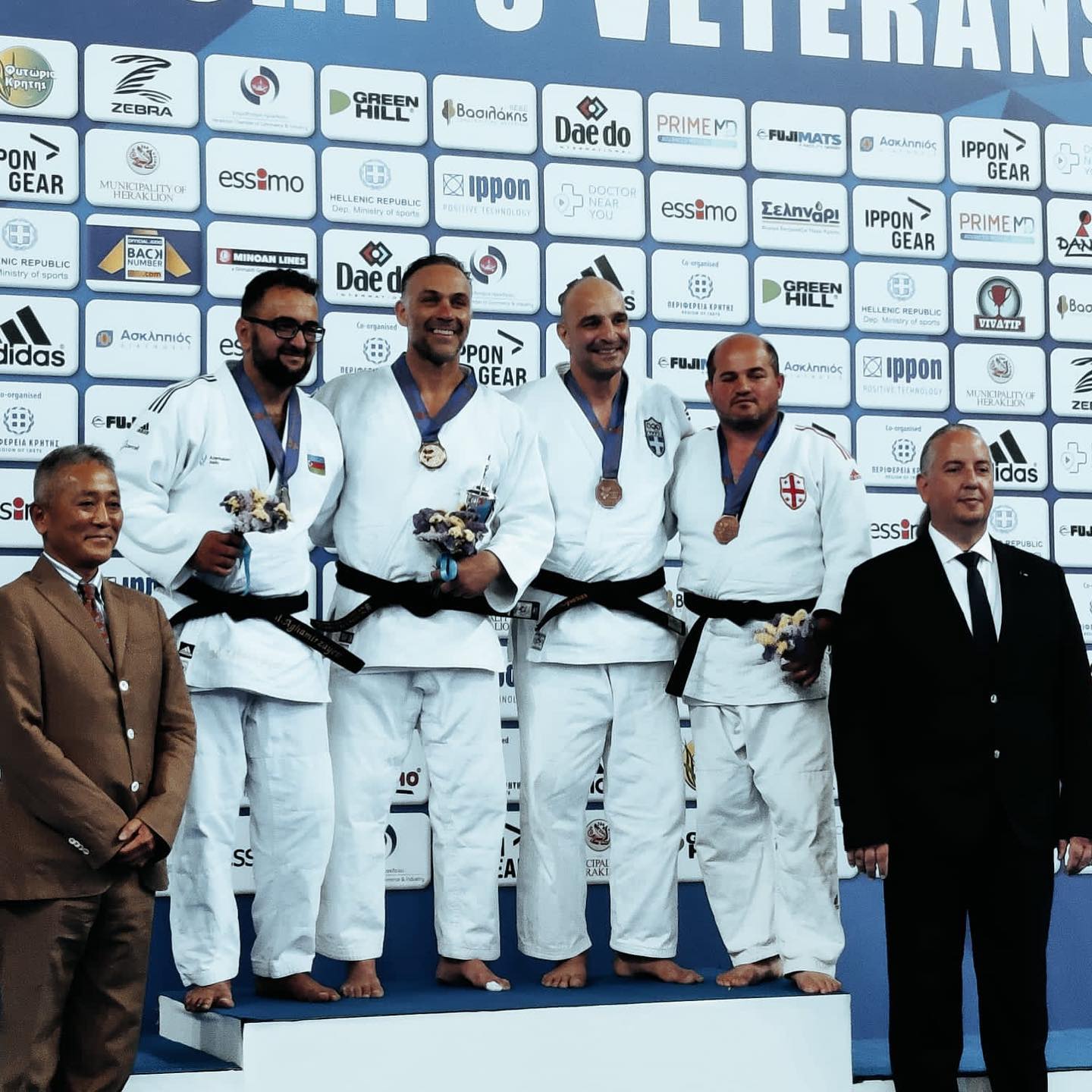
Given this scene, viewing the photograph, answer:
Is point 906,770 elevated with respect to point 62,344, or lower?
lower

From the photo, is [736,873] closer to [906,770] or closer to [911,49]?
[906,770]

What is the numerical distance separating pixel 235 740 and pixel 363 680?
1.33 ft

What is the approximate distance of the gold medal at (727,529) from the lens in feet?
15.5

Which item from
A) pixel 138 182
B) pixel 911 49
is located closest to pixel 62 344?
pixel 138 182

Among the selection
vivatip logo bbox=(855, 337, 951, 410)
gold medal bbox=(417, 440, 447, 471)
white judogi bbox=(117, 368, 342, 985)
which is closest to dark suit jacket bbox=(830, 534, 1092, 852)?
gold medal bbox=(417, 440, 447, 471)

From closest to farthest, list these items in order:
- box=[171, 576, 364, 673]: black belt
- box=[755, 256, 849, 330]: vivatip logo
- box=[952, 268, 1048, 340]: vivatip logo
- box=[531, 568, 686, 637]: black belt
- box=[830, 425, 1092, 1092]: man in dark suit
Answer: box=[830, 425, 1092, 1092]: man in dark suit
box=[171, 576, 364, 673]: black belt
box=[531, 568, 686, 637]: black belt
box=[755, 256, 849, 330]: vivatip logo
box=[952, 268, 1048, 340]: vivatip logo

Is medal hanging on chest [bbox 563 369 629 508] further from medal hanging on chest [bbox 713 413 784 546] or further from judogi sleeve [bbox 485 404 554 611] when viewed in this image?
medal hanging on chest [bbox 713 413 784 546]

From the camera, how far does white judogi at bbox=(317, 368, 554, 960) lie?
454cm

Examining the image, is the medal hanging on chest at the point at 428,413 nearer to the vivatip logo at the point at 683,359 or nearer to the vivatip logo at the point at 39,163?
the vivatip logo at the point at 683,359

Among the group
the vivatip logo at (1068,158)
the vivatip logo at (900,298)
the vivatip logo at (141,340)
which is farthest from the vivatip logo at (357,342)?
the vivatip logo at (1068,158)

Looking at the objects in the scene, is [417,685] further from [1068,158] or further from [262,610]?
[1068,158]

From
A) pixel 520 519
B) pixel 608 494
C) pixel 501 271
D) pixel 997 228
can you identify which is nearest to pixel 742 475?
pixel 608 494

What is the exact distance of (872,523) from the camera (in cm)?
595

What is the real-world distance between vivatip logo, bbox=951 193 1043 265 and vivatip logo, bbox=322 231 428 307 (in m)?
2.03
